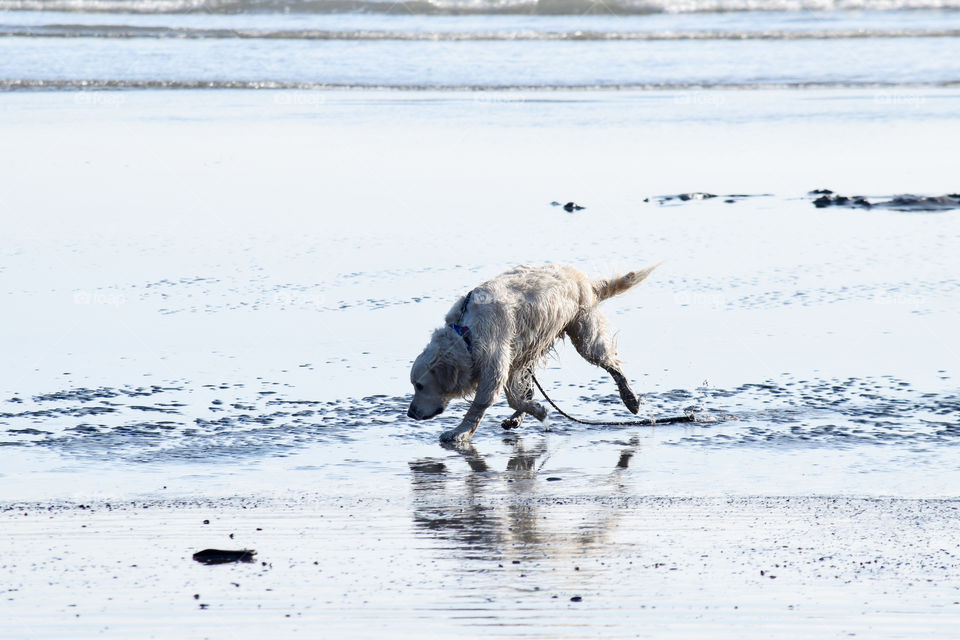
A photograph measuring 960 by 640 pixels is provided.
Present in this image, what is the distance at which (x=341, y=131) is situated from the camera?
17.7 metres

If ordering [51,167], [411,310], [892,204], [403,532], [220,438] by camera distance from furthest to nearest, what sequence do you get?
[51,167]
[892,204]
[411,310]
[220,438]
[403,532]

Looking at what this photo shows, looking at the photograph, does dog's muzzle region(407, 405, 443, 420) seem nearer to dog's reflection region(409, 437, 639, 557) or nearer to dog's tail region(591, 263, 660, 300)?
dog's reflection region(409, 437, 639, 557)

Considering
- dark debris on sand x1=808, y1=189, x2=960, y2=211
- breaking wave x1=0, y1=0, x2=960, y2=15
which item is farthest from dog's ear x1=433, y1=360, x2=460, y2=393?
breaking wave x1=0, y1=0, x2=960, y2=15

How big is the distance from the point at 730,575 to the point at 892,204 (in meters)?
8.96

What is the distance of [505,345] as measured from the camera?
25.3 ft

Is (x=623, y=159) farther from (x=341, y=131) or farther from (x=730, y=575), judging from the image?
(x=730, y=575)

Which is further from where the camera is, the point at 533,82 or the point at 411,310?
the point at 533,82

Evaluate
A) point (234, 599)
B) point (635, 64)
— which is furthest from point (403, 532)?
point (635, 64)

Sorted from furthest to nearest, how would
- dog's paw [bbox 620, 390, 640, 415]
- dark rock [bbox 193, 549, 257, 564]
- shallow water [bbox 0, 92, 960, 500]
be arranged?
dog's paw [bbox 620, 390, 640, 415] → shallow water [bbox 0, 92, 960, 500] → dark rock [bbox 193, 549, 257, 564]

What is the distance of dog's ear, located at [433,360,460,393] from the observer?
766 cm

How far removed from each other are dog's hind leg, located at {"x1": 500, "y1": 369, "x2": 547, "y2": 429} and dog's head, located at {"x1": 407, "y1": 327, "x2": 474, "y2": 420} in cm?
35

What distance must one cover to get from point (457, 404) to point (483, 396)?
928 millimetres

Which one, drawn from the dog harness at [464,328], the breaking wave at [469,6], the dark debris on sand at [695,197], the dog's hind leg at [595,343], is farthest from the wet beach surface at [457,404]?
the breaking wave at [469,6]

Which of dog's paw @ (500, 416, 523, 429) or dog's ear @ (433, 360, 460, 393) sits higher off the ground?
dog's ear @ (433, 360, 460, 393)
